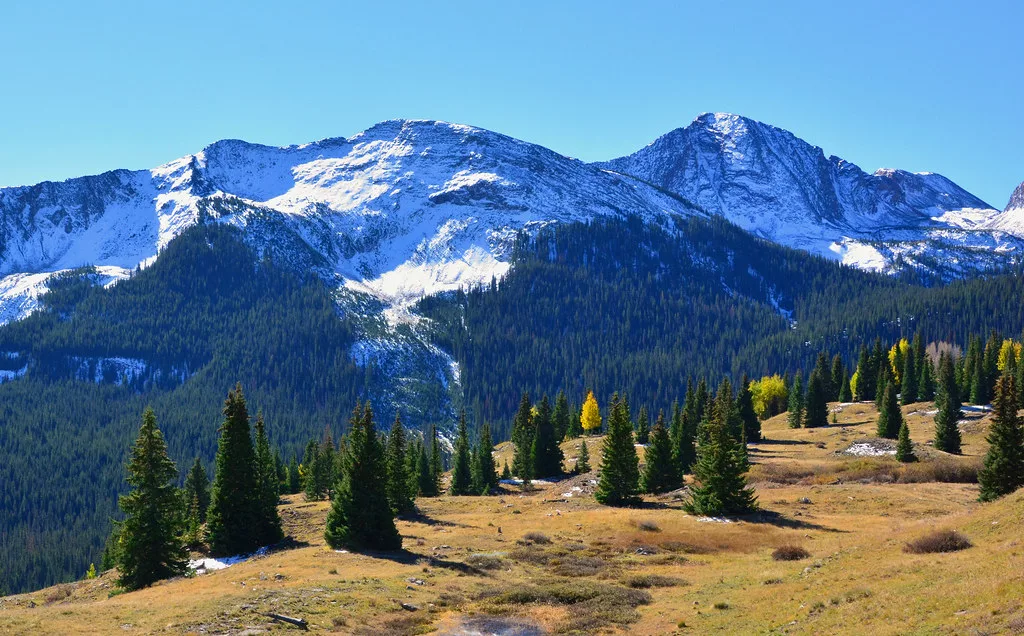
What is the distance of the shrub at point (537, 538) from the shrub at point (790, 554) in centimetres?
1805

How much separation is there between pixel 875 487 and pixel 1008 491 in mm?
21582

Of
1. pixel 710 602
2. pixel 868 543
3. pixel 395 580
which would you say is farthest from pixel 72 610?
pixel 868 543

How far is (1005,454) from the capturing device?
6047 centimetres

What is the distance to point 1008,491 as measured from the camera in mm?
60031

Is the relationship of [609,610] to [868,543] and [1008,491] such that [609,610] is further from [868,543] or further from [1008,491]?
[1008,491]

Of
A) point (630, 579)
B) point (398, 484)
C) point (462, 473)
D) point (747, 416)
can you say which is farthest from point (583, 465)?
point (630, 579)

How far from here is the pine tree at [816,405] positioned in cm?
14075

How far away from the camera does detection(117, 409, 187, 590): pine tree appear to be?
182 feet

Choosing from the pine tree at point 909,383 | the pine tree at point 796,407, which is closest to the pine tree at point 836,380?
the pine tree at point 796,407

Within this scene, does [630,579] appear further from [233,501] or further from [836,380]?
[836,380]

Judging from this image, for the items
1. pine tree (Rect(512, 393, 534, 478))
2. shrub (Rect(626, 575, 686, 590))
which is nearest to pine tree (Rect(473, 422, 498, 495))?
pine tree (Rect(512, 393, 534, 478))

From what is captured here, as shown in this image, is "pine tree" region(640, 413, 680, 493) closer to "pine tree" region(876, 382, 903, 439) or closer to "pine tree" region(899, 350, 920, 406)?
"pine tree" region(876, 382, 903, 439)

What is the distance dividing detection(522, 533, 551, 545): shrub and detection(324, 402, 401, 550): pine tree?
1069 centimetres

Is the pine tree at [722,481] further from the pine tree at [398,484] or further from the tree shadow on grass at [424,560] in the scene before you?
the pine tree at [398,484]
